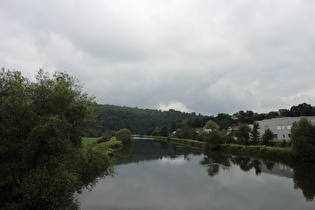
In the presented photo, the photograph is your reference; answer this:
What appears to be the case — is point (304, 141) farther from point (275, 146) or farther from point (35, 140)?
point (35, 140)

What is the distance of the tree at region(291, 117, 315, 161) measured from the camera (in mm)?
32438

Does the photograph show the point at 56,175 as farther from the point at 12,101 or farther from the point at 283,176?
the point at 283,176

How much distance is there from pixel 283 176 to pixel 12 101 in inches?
1103

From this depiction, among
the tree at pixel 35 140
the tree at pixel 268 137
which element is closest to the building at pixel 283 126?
the tree at pixel 268 137

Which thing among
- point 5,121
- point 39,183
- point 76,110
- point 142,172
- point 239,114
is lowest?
point 142,172

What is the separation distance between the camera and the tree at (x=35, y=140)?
11773 mm

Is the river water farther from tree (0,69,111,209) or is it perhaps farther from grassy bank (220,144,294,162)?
tree (0,69,111,209)

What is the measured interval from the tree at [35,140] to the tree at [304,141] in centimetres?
3205

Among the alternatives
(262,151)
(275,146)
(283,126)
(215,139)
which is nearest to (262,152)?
(262,151)

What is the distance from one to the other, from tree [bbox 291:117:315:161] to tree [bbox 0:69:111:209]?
3205 cm

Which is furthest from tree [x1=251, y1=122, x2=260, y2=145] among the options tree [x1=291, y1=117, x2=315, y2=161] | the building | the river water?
the river water

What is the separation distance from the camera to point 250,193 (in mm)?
20141

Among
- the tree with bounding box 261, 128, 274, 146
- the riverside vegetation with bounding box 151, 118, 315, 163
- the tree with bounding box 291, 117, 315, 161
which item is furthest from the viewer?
the tree with bounding box 261, 128, 274, 146

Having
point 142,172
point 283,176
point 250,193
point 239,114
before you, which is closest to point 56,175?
point 250,193
